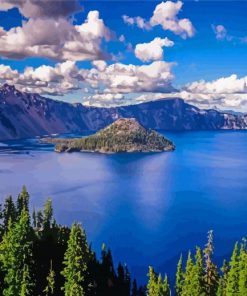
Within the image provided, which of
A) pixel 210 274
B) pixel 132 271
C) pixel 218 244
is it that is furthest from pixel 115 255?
pixel 210 274

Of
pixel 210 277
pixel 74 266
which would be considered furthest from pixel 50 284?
pixel 210 277

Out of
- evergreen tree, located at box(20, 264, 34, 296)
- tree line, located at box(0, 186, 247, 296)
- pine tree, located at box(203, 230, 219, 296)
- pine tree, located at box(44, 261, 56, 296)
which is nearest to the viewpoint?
evergreen tree, located at box(20, 264, 34, 296)

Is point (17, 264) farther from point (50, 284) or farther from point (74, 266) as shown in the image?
point (74, 266)

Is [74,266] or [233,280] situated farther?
[233,280]

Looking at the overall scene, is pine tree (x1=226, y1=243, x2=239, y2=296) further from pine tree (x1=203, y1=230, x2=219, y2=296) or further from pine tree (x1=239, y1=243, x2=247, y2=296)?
pine tree (x1=203, y1=230, x2=219, y2=296)

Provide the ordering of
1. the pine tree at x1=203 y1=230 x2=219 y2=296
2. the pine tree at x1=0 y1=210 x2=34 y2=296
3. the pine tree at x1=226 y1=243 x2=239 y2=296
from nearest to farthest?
1. the pine tree at x1=0 y1=210 x2=34 y2=296
2. the pine tree at x1=226 y1=243 x2=239 y2=296
3. the pine tree at x1=203 y1=230 x2=219 y2=296

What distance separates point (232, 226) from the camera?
180m

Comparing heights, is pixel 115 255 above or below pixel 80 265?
below

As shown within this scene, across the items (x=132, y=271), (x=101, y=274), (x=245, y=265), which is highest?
(x=245, y=265)

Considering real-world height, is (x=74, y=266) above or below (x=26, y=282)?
above

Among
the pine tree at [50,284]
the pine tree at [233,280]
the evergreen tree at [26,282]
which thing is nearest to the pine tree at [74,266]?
the pine tree at [50,284]

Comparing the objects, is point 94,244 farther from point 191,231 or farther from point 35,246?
point 35,246

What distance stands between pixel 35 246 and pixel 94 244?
229ft

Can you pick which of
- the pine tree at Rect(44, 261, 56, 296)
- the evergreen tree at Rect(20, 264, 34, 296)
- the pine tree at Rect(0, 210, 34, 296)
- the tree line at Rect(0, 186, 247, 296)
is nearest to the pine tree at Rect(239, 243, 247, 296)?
the tree line at Rect(0, 186, 247, 296)
